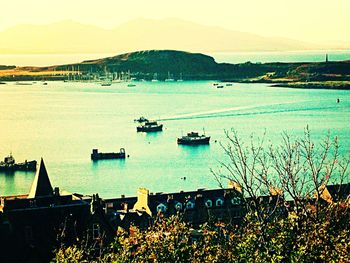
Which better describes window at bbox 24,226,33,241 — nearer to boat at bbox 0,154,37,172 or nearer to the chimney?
the chimney

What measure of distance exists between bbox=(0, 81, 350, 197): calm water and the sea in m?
0.04

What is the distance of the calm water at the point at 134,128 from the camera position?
83.5 ft

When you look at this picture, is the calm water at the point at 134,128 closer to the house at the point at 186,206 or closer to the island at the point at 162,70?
the house at the point at 186,206

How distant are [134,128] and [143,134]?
2818mm

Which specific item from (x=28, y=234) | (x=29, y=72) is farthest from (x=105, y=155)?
(x=29, y=72)

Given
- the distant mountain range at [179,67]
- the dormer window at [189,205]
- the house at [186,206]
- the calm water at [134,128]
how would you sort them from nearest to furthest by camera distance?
the house at [186,206] → the dormer window at [189,205] → the calm water at [134,128] → the distant mountain range at [179,67]

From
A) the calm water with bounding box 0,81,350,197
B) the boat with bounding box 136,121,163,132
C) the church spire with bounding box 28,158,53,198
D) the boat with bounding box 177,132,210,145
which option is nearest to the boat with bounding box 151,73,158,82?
the calm water with bounding box 0,81,350,197

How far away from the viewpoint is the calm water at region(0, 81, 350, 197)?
83.5ft

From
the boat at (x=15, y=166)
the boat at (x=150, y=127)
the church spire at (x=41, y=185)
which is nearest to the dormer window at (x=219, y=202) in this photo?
the church spire at (x=41, y=185)

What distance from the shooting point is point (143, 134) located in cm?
3881

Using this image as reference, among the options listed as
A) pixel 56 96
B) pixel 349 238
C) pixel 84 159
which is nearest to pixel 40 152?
pixel 84 159

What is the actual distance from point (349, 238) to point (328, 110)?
148 ft

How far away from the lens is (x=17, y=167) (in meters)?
27.8

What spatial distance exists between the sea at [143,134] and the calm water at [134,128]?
0.04 meters
